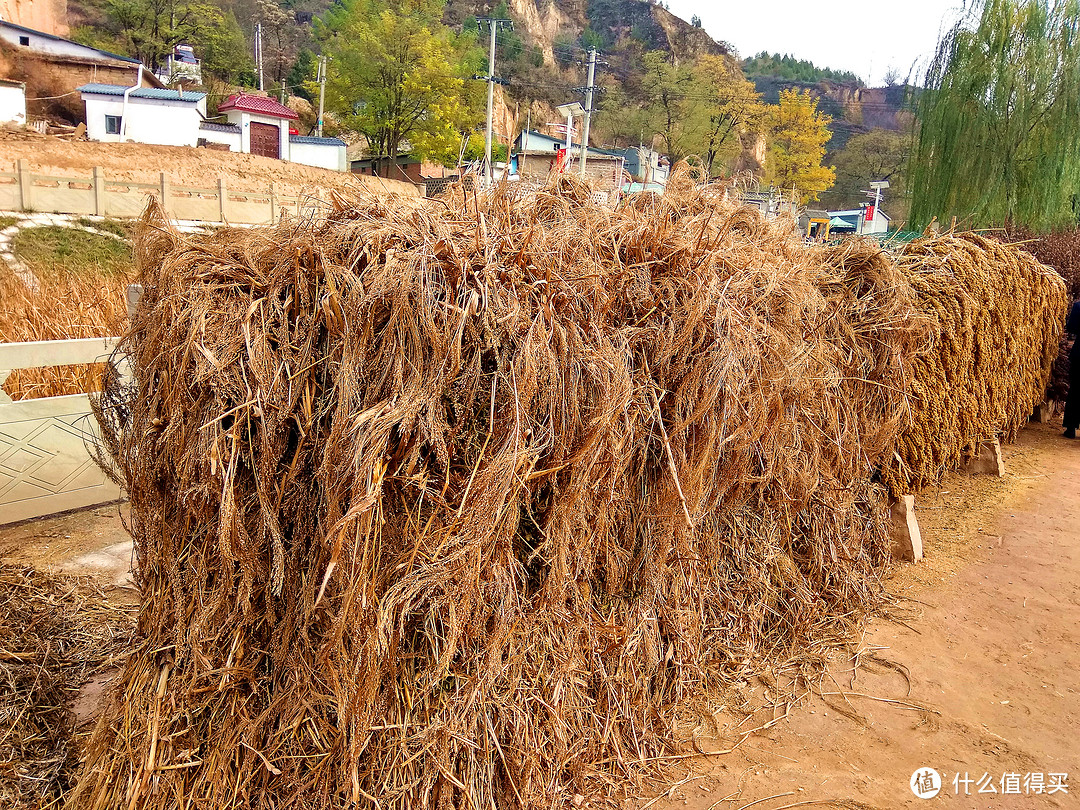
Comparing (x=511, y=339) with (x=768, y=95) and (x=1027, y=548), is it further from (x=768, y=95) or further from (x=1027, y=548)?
(x=768, y=95)

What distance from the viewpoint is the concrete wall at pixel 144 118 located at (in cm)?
2733

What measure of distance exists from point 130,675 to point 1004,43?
53.9 feet

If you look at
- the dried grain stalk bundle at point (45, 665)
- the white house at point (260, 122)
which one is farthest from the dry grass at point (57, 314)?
the white house at point (260, 122)

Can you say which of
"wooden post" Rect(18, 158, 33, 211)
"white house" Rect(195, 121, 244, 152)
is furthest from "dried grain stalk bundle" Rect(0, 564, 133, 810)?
"white house" Rect(195, 121, 244, 152)

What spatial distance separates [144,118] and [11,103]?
4477 mm

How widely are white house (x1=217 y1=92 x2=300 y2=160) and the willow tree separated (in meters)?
28.5

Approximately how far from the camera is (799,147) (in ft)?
152

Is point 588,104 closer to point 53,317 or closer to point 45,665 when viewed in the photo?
point 53,317

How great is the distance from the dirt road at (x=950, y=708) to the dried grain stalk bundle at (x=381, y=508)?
0.60 metres

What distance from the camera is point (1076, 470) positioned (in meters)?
6.79

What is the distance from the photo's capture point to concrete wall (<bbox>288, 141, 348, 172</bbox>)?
109 feet

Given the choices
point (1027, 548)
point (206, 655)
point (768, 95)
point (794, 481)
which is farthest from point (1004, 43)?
point (768, 95)

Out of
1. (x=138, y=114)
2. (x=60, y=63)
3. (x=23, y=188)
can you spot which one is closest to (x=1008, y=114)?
(x=23, y=188)

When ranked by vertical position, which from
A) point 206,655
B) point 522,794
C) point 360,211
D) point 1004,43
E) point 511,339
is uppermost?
point 1004,43
